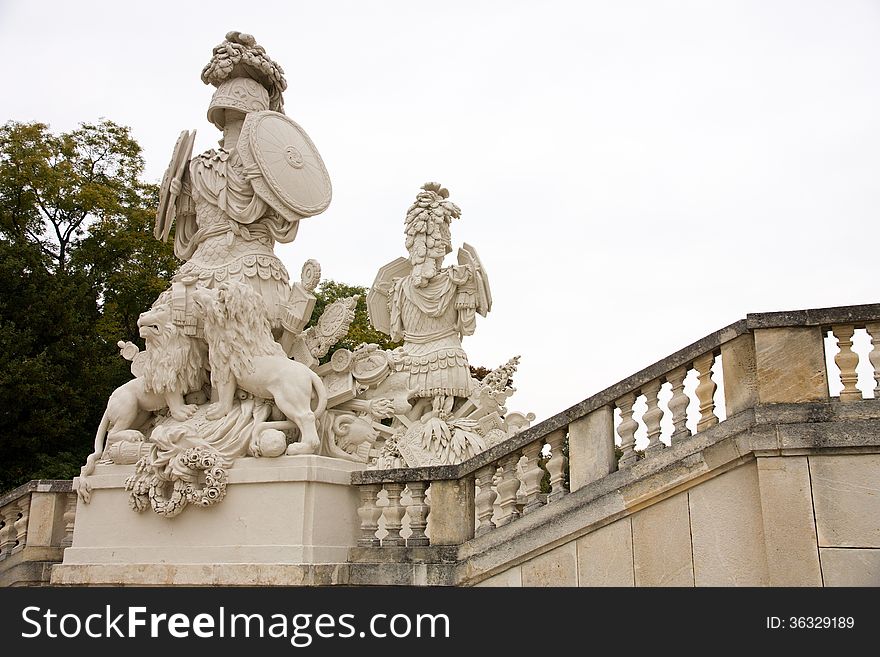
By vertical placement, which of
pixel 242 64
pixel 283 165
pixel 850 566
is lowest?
pixel 850 566

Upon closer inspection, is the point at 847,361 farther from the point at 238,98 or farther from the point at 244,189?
the point at 238,98

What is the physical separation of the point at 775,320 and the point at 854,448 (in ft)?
3.10

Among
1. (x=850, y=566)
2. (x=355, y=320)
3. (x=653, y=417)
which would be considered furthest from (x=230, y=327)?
(x=355, y=320)

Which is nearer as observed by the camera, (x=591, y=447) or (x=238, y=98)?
(x=591, y=447)

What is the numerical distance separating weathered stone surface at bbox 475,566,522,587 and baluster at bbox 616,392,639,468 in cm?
106

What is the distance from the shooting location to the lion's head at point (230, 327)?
7.94 meters

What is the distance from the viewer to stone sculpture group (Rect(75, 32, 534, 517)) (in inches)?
310

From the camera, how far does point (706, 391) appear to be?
20.1 ft

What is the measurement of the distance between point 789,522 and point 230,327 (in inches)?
190

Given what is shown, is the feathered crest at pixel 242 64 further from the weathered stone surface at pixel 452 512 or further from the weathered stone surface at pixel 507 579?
the weathered stone surface at pixel 507 579

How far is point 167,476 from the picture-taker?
7.75 m
